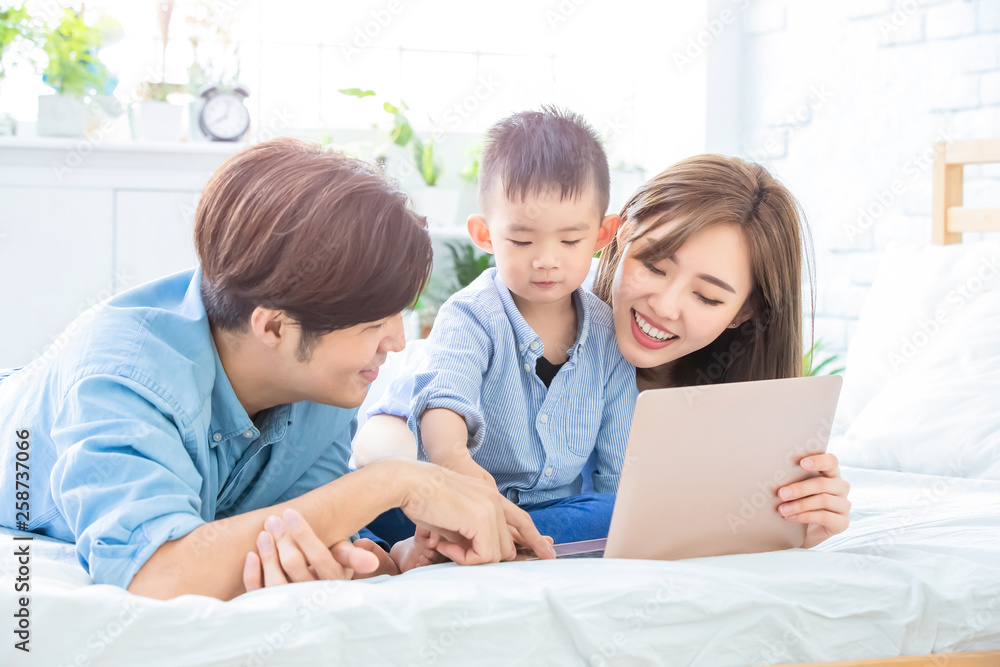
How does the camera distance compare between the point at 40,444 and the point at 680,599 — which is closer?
the point at 680,599

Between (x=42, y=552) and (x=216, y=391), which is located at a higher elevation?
(x=216, y=391)

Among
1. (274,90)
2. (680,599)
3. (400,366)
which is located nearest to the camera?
(680,599)

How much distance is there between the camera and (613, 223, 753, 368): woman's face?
1.29 meters

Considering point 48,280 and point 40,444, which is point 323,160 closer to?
point 40,444

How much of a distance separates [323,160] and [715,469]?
55 cm

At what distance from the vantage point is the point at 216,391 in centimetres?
103

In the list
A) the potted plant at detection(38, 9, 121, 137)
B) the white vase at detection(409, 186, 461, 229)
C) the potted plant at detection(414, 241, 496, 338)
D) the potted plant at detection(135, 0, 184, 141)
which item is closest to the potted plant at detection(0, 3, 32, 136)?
the potted plant at detection(38, 9, 121, 137)

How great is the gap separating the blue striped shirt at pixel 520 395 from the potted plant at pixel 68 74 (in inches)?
79.0

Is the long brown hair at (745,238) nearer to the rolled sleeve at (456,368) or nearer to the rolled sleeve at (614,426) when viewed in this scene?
the rolled sleeve at (614,426)

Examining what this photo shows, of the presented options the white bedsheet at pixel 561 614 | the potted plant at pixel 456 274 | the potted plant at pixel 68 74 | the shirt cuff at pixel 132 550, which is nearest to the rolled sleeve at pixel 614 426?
the white bedsheet at pixel 561 614

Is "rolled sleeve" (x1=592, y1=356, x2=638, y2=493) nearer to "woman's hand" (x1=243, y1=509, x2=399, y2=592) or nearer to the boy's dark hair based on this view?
the boy's dark hair

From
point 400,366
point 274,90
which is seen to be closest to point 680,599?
point 400,366

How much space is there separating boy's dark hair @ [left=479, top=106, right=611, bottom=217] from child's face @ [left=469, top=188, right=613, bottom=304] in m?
0.02

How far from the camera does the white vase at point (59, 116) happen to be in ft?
9.12
